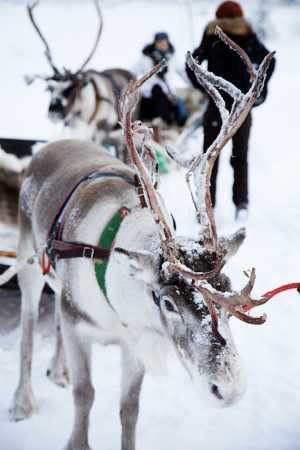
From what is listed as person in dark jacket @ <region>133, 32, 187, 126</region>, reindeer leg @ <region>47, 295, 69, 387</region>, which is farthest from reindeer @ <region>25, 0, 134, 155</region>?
reindeer leg @ <region>47, 295, 69, 387</region>

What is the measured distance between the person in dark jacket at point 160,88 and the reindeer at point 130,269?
2.71 m

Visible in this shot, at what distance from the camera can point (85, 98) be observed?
4.51 meters

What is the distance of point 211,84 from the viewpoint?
1.45 metres

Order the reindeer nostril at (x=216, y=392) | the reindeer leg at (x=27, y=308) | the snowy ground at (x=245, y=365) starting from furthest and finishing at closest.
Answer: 1. the reindeer leg at (x=27, y=308)
2. the snowy ground at (x=245, y=365)
3. the reindeer nostril at (x=216, y=392)

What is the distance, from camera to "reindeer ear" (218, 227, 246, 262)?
52.5 inches

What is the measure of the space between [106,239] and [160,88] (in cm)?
344

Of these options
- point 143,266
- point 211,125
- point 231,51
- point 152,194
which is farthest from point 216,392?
point 211,125

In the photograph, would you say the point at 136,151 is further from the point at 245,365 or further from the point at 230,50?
the point at 230,50

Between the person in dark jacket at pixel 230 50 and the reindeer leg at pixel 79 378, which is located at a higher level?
the person in dark jacket at pixel 230 50

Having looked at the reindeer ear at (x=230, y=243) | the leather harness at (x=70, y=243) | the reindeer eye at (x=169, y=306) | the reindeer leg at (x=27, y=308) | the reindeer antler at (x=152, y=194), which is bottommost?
the reindeer leg at (x=27, y=308)

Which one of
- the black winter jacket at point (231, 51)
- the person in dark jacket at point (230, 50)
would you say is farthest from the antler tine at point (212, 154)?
the black winter jacket at point (231, 51)

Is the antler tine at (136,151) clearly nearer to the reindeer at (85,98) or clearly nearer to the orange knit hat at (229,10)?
the orange knit hat at (229,10)

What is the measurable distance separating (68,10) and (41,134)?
5.80 metres

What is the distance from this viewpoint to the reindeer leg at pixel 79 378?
5.35 feet
